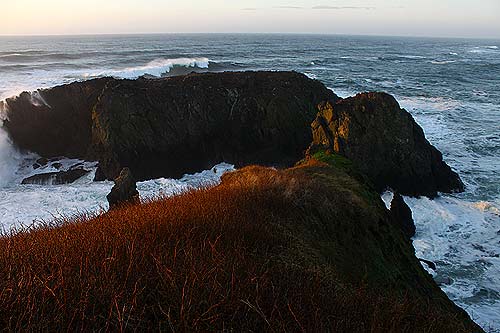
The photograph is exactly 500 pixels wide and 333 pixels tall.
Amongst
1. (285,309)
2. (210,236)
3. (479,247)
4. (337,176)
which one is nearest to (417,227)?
(479,247)

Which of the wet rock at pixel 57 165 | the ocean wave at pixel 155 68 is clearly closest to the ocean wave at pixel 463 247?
the wet rock at pixel 57 165

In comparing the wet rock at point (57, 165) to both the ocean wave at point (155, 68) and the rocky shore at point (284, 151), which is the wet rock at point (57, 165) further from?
the ocean wave at point (155, 68)

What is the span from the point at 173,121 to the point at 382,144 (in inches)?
544

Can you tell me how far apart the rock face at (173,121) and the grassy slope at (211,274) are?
1643cm

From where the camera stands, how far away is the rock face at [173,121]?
24.3 m

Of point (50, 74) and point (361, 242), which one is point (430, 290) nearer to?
point (361, 242)

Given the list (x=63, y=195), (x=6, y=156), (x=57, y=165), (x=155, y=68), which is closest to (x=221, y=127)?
(x=63, y=195)

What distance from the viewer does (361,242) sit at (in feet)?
29.1

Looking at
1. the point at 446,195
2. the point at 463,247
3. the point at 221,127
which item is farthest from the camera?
the point at 221,127

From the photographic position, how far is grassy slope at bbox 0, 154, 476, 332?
327cm

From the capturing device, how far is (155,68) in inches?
2486

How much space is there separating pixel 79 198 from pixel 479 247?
764 inches

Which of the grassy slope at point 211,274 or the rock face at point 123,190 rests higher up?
the grassy slope at point 211,274

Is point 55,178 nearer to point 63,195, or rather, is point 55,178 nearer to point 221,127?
point 63,195
